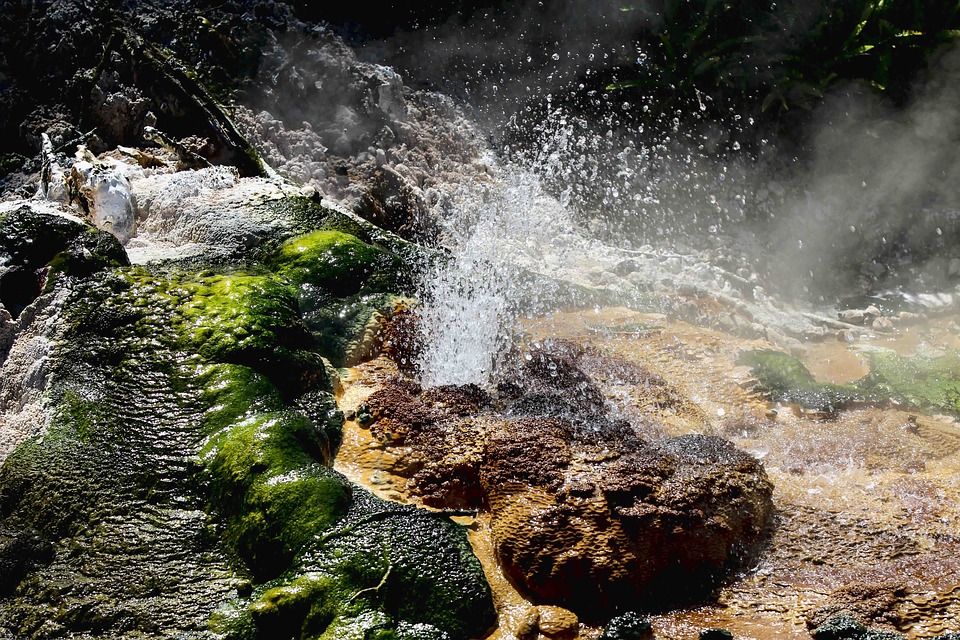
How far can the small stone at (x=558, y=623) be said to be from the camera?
10.5 feet

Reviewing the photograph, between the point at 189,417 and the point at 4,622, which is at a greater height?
the point at 189,417

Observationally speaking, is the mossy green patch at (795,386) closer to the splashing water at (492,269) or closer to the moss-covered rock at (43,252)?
the splashing water at (492,269)

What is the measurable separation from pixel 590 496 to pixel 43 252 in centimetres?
367

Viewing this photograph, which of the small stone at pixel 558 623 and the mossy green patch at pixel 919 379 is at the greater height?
the mossy green patch at pixel 919 379

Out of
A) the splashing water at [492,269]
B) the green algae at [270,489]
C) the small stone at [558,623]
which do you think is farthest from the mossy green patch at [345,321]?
the small stone at [558,623]

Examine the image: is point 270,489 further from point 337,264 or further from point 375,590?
point 337,264

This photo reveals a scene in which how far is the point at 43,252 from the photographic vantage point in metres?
4.74

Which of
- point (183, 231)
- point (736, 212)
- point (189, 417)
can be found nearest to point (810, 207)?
point (736, 212)

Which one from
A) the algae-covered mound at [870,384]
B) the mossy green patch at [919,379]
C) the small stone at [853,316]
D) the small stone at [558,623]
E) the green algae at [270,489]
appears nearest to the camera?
the small stone at [558,623]

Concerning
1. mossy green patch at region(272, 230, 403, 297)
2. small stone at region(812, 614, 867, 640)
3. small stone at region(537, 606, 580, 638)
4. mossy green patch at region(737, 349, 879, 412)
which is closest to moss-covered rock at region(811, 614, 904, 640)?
small stone at region(812, 614, 867, 640)

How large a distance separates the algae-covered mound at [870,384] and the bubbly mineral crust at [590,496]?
5.72 feet

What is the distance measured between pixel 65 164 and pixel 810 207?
26.8 feet

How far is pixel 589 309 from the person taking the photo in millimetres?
6449

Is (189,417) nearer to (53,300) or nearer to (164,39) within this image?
(53,300)
